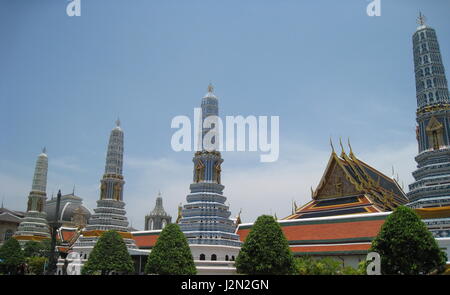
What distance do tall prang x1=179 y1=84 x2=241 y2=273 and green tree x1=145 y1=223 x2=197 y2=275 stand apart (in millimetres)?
4322

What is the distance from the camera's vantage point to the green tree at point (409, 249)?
26.8 m

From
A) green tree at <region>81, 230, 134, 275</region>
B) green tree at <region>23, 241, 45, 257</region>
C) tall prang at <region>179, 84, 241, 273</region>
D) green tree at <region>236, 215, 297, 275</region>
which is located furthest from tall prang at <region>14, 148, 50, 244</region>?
green tree at <region>236, 215, 297, 275</region>

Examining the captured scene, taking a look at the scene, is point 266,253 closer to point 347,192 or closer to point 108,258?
point 108,258

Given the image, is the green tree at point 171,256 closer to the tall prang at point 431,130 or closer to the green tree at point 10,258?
the tall prang at point 431,130

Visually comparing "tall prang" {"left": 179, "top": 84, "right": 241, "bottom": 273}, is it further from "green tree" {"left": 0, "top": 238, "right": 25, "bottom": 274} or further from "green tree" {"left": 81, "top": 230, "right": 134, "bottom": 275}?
"green tree" {"left": 0, "top": 238, "right": 25, "bottom": 274}

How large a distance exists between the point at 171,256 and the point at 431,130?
84.2 feet

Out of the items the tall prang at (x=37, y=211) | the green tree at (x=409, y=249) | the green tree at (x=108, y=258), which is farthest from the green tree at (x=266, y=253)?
the tall prang at (x=37, y=211)

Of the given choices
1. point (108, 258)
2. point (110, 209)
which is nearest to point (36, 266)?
point (110, 209)

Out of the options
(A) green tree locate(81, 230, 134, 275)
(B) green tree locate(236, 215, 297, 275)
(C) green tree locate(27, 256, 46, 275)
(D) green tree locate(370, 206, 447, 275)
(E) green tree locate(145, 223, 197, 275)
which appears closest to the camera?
(D) green tree locate(370, 206, 447, 275)

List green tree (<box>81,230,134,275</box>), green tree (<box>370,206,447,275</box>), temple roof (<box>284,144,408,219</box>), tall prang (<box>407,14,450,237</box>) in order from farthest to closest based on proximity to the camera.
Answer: temple roof (<box>284,144,408,219</box>)
green tree (<box>81,230,134,275</box>)
tall prang (<box>407,14,450,237</box>)
green tree (<box>370,206,447,275</box>)

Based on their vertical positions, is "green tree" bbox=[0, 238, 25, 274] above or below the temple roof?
below

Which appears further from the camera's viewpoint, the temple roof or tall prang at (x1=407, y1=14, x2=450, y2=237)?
the temple roof

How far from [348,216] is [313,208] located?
8.36 meters

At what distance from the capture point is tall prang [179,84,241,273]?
41.7 metres
